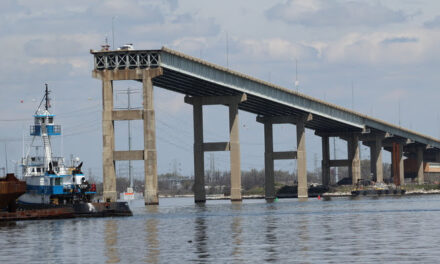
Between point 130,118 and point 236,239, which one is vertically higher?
point 130,118

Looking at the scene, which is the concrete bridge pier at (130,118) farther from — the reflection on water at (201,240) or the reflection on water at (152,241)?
the reflection on water at (201,240)

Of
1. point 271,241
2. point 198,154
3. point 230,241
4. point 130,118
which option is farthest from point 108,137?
point 271,241

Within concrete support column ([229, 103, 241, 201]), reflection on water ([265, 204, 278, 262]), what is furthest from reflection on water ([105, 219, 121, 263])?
concrete support column ([229, 103, 241, 201])

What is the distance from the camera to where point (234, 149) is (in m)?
175

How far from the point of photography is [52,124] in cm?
10438

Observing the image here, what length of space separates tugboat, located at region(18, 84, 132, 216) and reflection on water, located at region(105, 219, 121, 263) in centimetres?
930

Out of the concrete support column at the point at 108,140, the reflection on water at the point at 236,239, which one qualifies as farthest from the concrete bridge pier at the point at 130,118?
the reflection on water at the point at 236,239

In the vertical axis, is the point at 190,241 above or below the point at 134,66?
below

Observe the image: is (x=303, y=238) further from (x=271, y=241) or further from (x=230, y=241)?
(x=230, y=241)

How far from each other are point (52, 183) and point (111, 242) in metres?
37.4

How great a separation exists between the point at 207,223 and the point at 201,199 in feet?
292

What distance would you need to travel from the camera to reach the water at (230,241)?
171 ft

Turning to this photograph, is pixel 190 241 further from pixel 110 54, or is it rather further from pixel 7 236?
pixel 110 54

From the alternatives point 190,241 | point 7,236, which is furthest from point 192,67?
point 190,241
